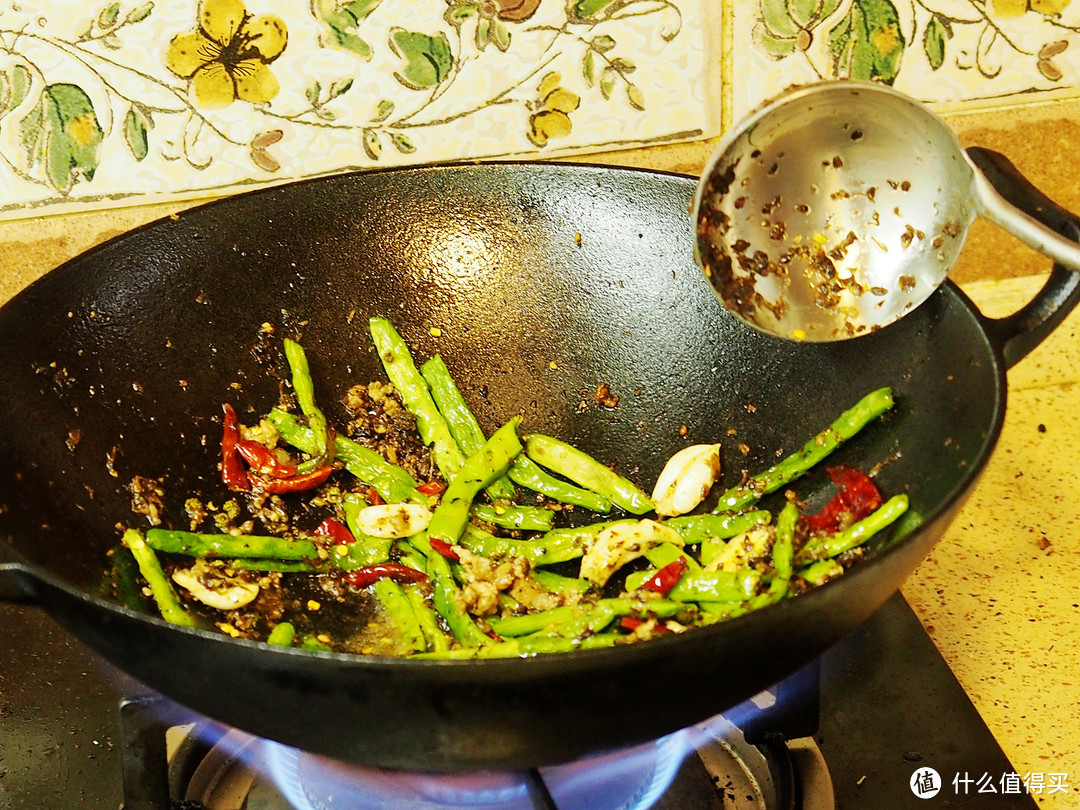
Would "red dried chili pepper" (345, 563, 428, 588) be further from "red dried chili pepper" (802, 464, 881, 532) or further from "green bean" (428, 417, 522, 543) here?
"red dried chili pepper" (802, 464, 881, 532)

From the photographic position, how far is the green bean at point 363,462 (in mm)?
1197

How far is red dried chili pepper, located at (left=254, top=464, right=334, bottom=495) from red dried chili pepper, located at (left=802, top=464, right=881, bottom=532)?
555 mm

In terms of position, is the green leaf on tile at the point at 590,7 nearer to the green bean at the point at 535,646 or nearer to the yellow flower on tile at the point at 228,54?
the yellow flower on tile at the point at 228,54

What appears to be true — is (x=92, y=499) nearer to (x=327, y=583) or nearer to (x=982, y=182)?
(x=327, y=583)

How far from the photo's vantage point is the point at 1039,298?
0.91m

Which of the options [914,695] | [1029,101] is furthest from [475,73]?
[914,695]

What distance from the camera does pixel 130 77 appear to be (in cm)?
124

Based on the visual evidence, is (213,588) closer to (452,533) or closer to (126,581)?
(126,581)

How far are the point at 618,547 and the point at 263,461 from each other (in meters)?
0.42

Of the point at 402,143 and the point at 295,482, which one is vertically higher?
the point at 402,143

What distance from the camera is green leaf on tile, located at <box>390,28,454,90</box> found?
1.28 metres

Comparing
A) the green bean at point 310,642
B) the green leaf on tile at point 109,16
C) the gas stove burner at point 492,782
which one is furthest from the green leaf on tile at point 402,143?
the gas stove burner at point 492,782

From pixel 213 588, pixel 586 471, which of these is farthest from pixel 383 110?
pixel 213 588

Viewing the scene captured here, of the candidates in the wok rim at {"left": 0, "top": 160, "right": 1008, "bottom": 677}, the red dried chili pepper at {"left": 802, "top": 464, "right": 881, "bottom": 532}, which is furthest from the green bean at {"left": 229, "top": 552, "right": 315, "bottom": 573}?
the red dried chili pepper at {"left": 802, "top": 464, "right": 881, "bottom": 532}
